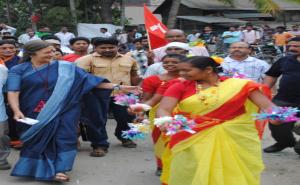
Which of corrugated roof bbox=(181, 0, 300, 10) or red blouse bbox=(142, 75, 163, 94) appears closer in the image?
red blouse bbox=(142, 75, 163, 94)

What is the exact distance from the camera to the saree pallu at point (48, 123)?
5.65 m

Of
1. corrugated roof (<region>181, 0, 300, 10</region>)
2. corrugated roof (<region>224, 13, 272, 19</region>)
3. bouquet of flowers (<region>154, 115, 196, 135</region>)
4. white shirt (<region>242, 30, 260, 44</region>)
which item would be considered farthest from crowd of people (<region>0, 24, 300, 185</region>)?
corrugated roof (<region>181, 0, 300, 10</region>)

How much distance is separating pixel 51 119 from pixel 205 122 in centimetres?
194

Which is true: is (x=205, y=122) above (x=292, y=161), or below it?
above

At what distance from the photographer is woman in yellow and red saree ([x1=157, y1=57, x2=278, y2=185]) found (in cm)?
428

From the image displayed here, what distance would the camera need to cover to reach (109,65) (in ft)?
23.3

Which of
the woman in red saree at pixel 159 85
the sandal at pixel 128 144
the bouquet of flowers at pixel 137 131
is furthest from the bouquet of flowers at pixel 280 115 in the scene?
the sandal at pixel 128 144

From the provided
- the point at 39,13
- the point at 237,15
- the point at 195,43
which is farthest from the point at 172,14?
the point at 195,43

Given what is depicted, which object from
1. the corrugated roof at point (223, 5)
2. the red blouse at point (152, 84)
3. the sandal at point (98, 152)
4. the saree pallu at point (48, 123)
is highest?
the red blouse at point (152, 84)

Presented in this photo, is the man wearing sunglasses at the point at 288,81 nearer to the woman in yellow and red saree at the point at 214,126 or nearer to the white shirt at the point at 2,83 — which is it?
the woman in yellow and red saree at the point at 214,126

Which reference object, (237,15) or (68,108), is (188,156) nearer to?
(68,108)

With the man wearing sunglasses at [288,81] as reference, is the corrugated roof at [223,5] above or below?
below

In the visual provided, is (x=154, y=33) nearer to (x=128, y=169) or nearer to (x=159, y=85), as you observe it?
(x=128, y=169)

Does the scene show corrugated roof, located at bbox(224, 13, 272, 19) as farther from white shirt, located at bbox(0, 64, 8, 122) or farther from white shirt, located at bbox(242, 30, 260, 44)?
white shirt, located at bbox(0, 64, 8, 122)
